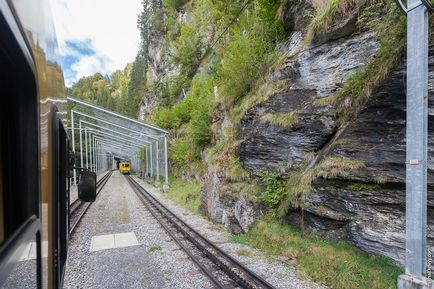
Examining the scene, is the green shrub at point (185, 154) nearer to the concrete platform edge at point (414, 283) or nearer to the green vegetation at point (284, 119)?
the green vegetation at point (284, 119)

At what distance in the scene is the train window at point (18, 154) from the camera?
3.79ft

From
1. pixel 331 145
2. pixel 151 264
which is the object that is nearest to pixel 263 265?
pixel 151 264

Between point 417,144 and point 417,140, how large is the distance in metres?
0.06

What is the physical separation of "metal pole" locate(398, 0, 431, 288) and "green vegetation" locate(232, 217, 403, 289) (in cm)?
130

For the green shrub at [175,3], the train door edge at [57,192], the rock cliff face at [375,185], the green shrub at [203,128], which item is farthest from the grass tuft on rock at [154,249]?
the green shrub at [175,3]

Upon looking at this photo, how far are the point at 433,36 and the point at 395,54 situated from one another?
740 mm

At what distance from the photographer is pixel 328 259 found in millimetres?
6289

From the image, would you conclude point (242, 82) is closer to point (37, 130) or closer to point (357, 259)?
point (357, 259)

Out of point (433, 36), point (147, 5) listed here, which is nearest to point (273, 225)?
point (433, 36)

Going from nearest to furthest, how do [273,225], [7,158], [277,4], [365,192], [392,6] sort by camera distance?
1. [7,158]
2. [365,192]
3. [392,6]
4. [273,225]
5. [277,4]

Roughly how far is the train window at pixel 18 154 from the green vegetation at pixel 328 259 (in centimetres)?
572

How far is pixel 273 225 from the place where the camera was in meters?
8.44

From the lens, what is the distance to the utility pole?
13.6 feet

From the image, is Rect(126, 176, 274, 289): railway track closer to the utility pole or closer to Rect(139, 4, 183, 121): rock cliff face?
the utility pole
